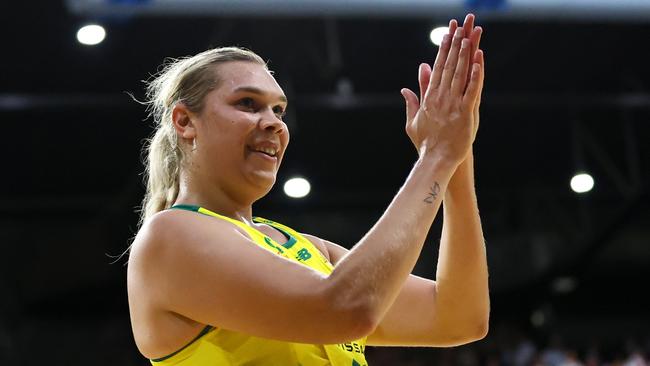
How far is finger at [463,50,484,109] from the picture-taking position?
7.45ft

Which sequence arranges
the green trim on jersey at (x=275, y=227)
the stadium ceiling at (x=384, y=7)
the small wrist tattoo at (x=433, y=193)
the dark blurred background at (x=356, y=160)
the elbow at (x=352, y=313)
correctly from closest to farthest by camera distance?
the elbow at (x=352, y=313) < the small wrist tattoo at (x=433, y=193) < the green trim on jersey at (x=275, y=227) < the stadium ceiling at (x=384, y=7) < the dark blurred background at (x=356, y=160)

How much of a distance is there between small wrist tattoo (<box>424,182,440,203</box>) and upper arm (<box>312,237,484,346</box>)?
0.55 m

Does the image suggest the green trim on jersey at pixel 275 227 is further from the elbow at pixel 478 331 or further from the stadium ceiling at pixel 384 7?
the stadium ceiling at pixel 384 7

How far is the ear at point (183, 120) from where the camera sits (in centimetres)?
250

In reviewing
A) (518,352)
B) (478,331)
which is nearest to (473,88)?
(478,331)

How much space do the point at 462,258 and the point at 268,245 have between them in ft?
1.60

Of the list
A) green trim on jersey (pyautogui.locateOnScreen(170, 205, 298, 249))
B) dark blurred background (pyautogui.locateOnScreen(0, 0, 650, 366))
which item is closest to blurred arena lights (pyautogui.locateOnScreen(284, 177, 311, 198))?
dark blurred background (pyautogui.locateOnScreen(0, 0, 650, 366))

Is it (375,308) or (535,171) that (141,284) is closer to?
(375,308)

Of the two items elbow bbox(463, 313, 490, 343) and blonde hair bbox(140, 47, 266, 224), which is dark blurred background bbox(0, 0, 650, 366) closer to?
elbow bbox(463, 313, 490, 343)

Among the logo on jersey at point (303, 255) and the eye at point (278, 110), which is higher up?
the eye at point (278, 110)

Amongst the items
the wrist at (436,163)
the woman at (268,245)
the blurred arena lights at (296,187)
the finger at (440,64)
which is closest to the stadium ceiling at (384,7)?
the woman at (268,245)

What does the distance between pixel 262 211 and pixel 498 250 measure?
11.5ft

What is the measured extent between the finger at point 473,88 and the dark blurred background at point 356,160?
16.8 ft

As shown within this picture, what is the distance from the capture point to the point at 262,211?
14797 millimetres
